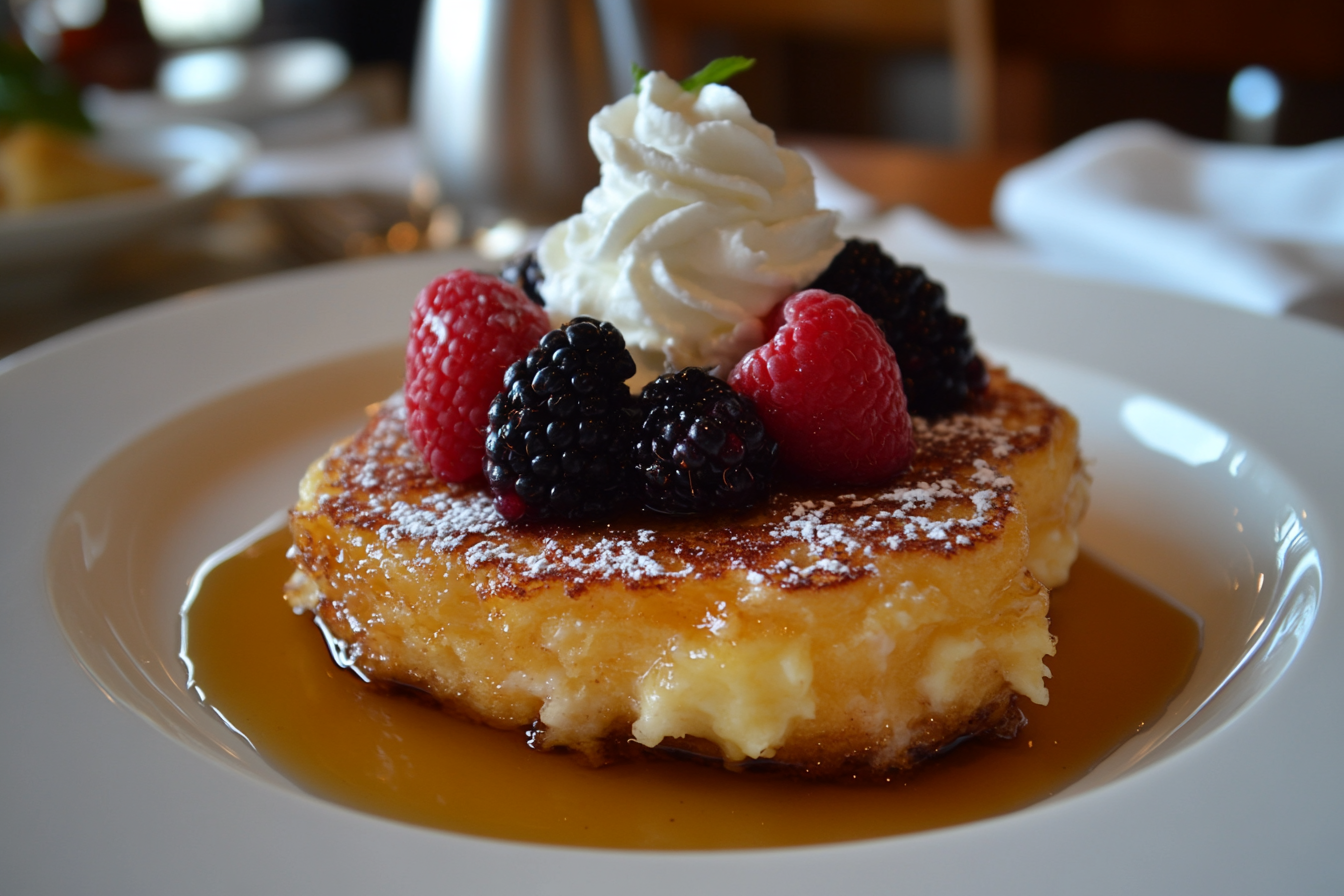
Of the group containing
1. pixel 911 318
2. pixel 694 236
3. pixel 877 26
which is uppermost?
pixel 694 236

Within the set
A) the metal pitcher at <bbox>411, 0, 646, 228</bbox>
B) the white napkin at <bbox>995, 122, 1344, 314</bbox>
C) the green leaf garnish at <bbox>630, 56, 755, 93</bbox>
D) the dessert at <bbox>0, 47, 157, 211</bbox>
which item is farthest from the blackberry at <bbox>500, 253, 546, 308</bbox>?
the dessert at <bbox>0, 47, 157, 211</bbox>

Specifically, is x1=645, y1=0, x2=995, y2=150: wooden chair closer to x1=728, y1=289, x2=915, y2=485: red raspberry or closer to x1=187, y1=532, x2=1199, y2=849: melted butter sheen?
x1=728, y1=289, x2=915, y2=485: red raspberry

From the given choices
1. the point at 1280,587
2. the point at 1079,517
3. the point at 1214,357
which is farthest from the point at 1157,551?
the point at 1214,357

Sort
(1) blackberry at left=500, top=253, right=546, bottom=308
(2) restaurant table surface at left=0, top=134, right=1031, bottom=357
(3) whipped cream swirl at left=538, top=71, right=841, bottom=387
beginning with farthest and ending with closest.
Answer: (2) restaurant table surface at left=0, top=134, right=1031, bottom=357
(1) blackberry at left=500, top=253, right=546, bottom=308
(3) whipped cream swirl at left=538, top=71, right=841, bottom=387

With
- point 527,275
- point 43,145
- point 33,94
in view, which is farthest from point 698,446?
point 33,94

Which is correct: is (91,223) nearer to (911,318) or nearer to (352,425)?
(352,425)

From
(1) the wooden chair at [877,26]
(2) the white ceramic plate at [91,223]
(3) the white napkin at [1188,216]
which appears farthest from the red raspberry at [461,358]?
(1) the wooden chair at [877,26]
